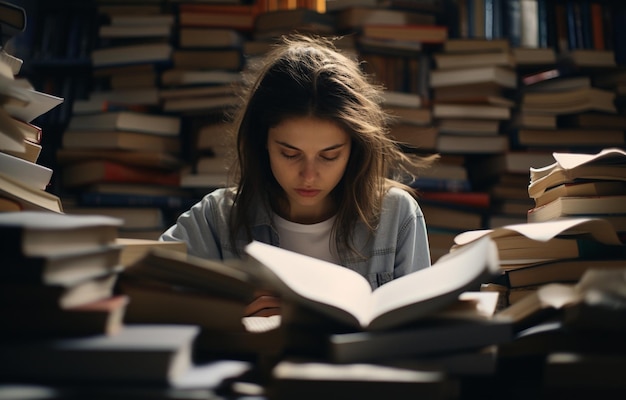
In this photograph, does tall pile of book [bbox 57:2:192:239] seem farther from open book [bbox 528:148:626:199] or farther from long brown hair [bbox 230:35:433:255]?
open book [bbox 528:148:626:199]

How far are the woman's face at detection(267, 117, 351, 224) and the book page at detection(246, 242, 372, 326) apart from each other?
50 centimetres

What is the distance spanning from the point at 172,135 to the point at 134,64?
34 centimetres

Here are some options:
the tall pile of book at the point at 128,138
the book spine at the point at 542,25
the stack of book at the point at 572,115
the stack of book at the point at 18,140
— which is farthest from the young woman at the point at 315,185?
the book spine at the point at 542,25

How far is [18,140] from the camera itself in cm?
88

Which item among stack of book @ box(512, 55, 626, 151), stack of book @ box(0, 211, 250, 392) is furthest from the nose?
stack of book @ box(512, 55, 626, 151)

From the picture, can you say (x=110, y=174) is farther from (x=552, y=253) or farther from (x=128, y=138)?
(x=552, y=253)

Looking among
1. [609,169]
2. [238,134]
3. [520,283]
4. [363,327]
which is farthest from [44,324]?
[238,134]

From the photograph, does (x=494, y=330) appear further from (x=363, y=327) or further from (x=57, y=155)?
(x=57, y=155)

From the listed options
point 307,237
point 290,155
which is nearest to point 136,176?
point 307,237

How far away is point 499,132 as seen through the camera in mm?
2645

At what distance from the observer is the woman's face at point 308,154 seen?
48.3 inches

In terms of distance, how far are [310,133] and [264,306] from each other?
1.40 ft

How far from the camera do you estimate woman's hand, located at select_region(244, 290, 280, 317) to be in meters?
0.91

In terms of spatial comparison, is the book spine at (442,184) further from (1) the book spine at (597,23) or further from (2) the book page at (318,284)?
(2) the book page at (318,284)
